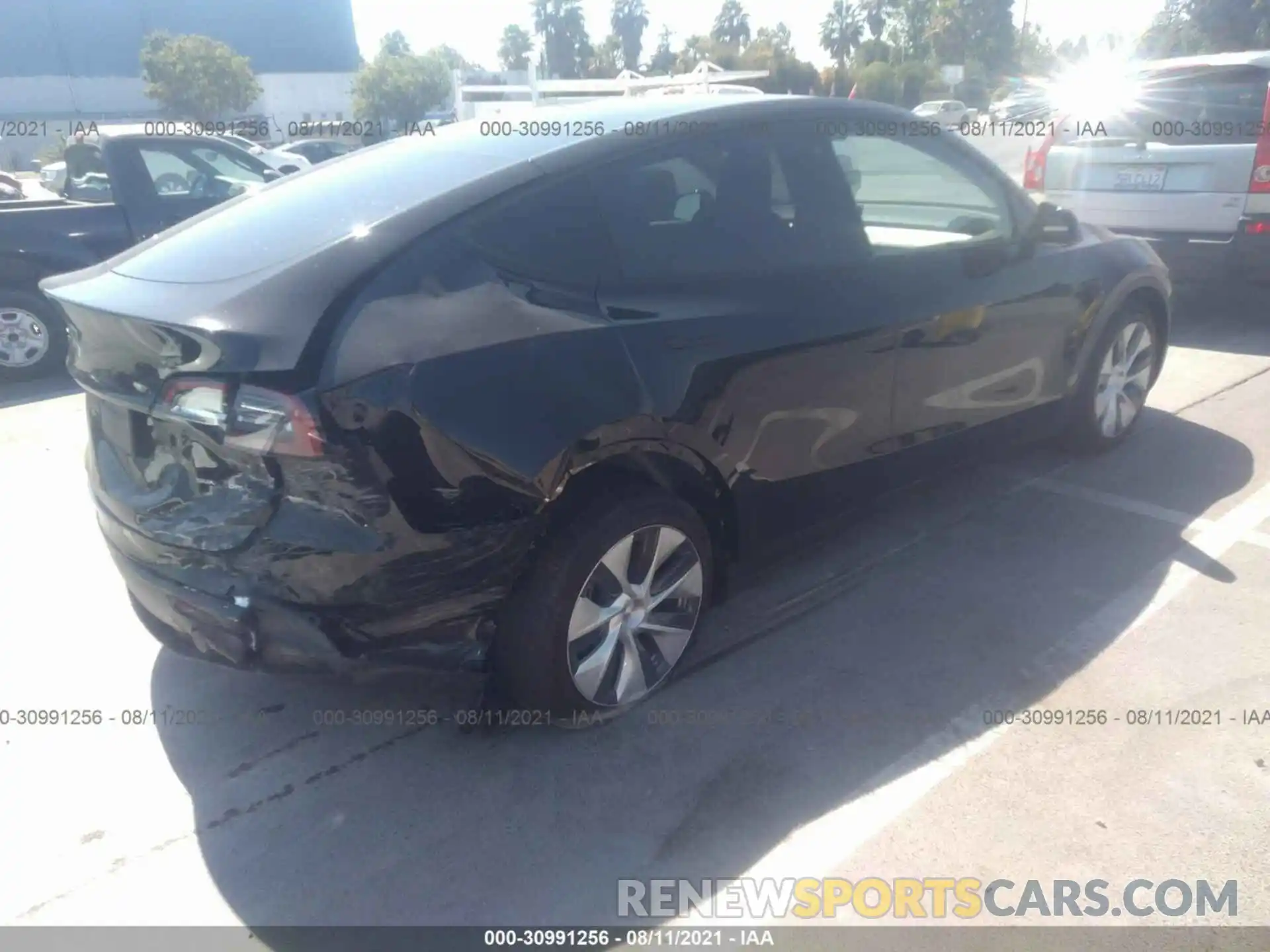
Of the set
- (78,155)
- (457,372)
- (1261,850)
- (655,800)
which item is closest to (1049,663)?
(1261,850)

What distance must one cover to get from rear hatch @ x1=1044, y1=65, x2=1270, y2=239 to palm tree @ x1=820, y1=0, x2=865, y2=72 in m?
76.9

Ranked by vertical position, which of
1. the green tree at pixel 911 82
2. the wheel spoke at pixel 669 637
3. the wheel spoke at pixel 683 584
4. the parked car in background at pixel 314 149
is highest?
the wheel spoke at pixel 683 584

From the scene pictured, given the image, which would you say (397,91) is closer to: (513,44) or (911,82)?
(911,82)

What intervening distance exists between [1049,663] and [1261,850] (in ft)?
2.92

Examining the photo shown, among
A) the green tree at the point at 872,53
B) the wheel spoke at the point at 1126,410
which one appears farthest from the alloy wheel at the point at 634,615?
the green tree at the point at 872,53

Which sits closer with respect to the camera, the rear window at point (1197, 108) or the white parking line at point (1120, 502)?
the white parking line at point (1120, 502)

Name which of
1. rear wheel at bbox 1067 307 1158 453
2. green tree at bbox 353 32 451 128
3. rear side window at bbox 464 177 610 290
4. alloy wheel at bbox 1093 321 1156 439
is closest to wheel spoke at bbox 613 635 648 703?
rear side window at bbox 464 177 610 290

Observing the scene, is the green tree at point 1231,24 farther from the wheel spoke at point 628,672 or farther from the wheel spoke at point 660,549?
the wheel spoke at point 628,672

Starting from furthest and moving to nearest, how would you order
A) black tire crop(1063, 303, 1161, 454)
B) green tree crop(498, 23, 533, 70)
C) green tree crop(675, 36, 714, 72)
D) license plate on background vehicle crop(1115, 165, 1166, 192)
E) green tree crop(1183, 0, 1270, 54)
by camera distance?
green tree crop(498, 23, 533, 70), green tree crop(675, 36, 714, 72), green tree crop(1183, 0, 1270, 54), license plate on background vehicle crop(1115, 165, 1166, 192), black tire crop(1063, 303, 1161, 454)

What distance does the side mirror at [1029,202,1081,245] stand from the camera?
14.2 feet

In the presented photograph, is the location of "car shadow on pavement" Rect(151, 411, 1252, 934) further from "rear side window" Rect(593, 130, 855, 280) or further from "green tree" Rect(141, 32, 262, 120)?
"green tree" Rect(141, 32, 262, 120)

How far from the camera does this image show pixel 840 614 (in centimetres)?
374

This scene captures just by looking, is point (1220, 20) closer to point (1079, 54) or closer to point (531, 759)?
point (1079, 54)

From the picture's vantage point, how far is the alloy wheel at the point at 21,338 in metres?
7.02
